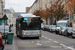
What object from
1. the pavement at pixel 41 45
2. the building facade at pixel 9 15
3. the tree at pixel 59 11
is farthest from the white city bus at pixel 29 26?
the building facade at pixel 9 15

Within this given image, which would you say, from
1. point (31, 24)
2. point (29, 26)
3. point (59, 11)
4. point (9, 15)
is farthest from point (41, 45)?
point (9, 15)

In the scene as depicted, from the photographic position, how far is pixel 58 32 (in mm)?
37094

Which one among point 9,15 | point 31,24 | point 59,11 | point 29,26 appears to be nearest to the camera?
point 29,26

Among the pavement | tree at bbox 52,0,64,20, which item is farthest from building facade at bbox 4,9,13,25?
the pavement

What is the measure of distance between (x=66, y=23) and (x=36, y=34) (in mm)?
22677

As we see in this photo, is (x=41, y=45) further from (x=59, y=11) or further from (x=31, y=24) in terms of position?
(x=59, y=11)

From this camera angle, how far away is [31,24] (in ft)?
78.1

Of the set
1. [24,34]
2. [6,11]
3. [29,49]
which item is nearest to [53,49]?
[29,49]

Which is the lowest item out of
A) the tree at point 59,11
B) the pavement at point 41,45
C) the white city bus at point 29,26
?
the pavement at point 41,45

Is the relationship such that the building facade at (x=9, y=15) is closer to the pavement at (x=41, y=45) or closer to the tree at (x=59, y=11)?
the tree at (x=59, y=11)

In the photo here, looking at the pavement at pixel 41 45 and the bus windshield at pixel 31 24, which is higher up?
the bus windshield at pixel 31 24

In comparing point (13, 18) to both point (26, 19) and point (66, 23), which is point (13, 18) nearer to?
point (66, 23)

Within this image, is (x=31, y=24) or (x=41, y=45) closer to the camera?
(x=41, y=45)

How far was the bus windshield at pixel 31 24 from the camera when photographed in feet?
77.4
